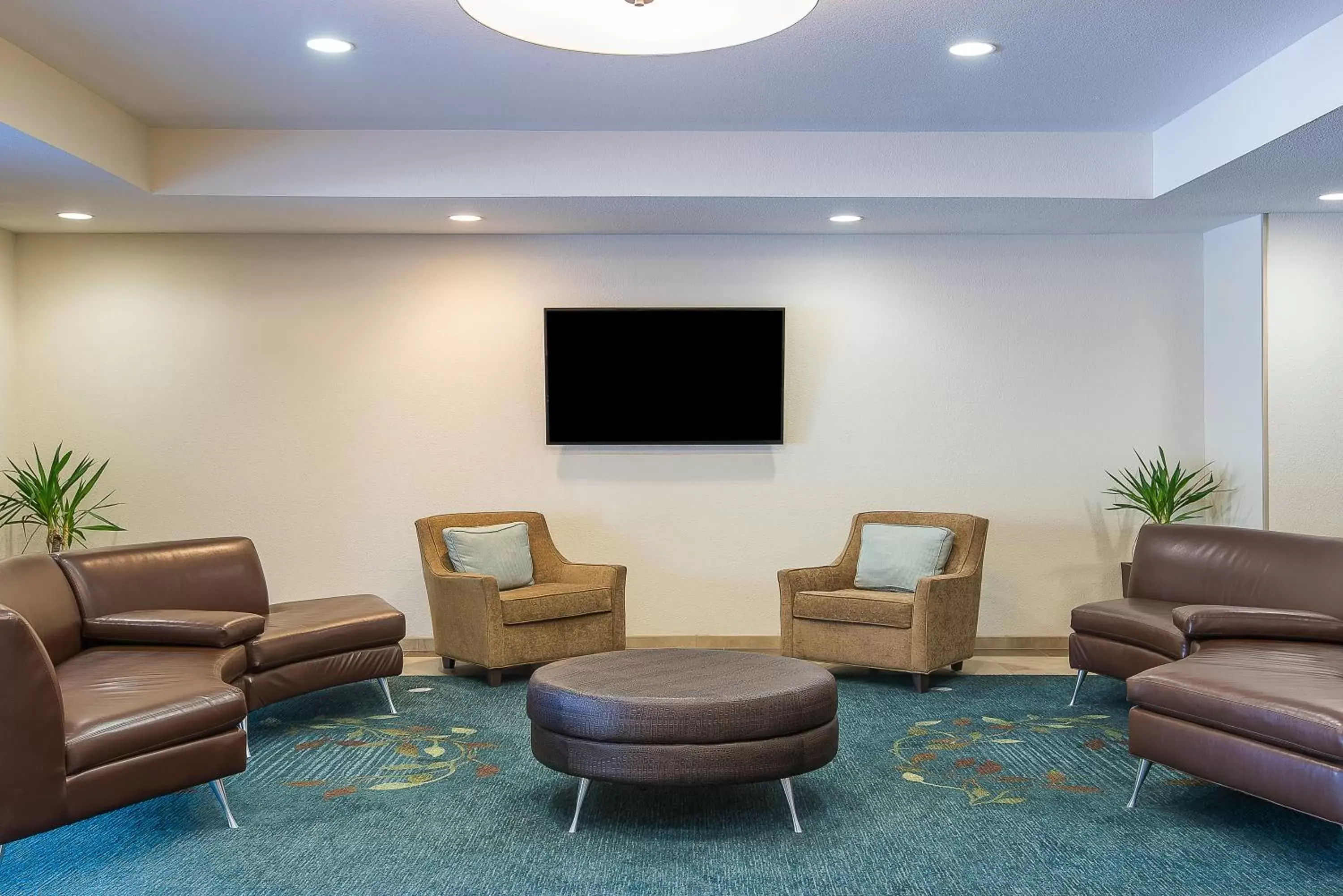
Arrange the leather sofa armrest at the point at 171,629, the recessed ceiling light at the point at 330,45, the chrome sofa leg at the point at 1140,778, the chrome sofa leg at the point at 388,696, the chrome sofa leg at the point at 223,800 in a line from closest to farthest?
the chrome sofa leg at the point at 223,800 → the chrome sofa leg at the point at 1140,778 → the recessed ceiling light at the point at 330,45 → the leather sofa armrest at the point at 171,629 → the chrome sofa leg at the point at 388,696

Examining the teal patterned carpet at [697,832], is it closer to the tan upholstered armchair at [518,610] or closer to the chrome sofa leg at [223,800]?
the chrome sofa leg at [223,800]

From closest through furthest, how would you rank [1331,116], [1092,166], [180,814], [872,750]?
[180,814] → [1331,116] → [872,750] → [1092,166]

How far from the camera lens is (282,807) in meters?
3.94

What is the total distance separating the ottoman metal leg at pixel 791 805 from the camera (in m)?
3.68

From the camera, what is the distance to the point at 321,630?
500 centimetres

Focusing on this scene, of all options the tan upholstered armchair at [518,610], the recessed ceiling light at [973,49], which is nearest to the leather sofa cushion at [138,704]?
the tan upholstered armchair at [518,610]

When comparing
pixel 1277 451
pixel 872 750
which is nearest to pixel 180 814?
pixel 872 750

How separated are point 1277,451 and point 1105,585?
121cm

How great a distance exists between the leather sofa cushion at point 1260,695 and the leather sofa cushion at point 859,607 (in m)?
1.65

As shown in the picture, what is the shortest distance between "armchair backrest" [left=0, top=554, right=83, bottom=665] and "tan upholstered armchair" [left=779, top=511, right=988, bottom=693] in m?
3.30

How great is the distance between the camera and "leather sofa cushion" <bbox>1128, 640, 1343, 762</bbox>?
132 inches

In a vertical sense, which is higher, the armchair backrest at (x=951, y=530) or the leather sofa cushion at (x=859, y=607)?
the armchair backrest at (x=951, y=530)

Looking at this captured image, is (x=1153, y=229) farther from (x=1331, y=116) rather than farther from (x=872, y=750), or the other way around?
(x=872, y=750)

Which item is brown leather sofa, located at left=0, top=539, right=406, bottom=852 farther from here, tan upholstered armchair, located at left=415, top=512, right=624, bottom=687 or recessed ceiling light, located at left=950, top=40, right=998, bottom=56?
recessed ceiling light, located at left=950, top=40, right=998, bottom=56
